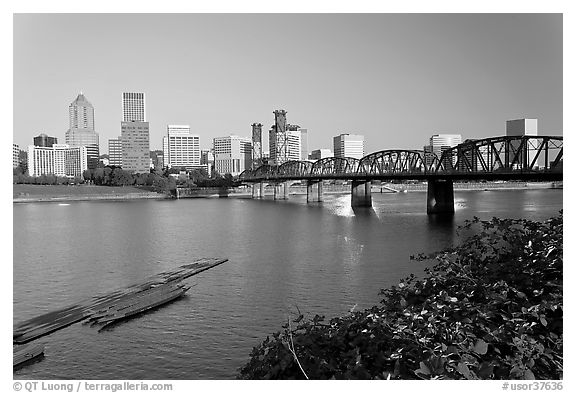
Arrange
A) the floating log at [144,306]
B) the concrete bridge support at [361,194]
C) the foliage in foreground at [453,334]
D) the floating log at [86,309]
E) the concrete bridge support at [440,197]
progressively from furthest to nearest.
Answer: the concrete bridge support at [361,194], the concrete bridge support at [440,197], the floating log at [144,306], the floating log at [86,309], the foliage in foreground at [453,334]

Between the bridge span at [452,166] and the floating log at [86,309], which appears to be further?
the bridge span at [452,166]

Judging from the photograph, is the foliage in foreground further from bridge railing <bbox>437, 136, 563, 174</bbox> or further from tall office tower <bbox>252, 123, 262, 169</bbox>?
tall office tower <bbox>252, 123, 262, 169</bbox>

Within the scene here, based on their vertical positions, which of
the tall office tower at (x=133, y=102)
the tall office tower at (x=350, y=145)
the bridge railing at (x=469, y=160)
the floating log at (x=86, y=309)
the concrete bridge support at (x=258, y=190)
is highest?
the tall office tower at (x=133, y=102)

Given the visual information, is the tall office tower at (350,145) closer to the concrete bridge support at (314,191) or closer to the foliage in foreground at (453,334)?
the concrete bridge support at (314,191)

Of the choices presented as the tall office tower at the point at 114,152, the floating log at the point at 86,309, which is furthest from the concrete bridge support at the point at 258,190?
the floating log at the point at 86,309

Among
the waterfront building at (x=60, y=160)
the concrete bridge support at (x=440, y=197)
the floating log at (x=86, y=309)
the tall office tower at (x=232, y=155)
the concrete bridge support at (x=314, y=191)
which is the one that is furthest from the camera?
the tall office tower at (x=232, y=155)

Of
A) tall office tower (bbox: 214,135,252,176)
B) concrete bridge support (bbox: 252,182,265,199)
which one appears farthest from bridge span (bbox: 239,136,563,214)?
tall office tower (bbox: 214,135,252,176)

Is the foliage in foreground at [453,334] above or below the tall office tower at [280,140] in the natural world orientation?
below
